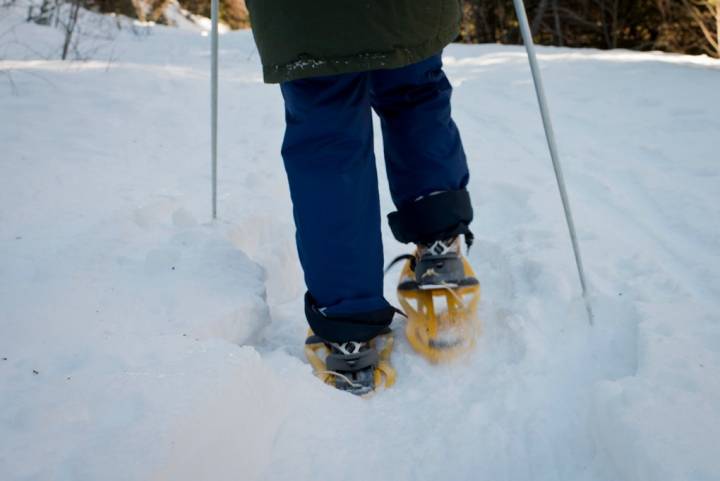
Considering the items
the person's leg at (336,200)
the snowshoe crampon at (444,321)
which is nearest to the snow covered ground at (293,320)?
the snowshoe crampon at (444,321)

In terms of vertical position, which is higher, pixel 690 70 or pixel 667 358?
pixel 690 70

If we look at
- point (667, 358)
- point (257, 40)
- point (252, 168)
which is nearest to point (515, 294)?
point (667, 358)

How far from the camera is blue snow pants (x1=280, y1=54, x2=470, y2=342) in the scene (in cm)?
144

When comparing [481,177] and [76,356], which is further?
[481,177]

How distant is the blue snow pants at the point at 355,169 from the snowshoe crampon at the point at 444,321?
0.38 feet

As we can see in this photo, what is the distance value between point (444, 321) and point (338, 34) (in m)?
0.76

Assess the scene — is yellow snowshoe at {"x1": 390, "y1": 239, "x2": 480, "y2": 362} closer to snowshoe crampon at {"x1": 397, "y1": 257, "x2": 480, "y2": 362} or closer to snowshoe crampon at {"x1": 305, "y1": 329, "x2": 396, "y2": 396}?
snowshoe crampon at {"x1": 397, "y1": 257, "x2": 480, "y2": 362}

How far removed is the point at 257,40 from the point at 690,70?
130 inches

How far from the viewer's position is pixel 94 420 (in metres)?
1.10

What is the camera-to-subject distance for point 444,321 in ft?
5.45

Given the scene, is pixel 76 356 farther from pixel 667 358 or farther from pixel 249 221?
pixel 667 358

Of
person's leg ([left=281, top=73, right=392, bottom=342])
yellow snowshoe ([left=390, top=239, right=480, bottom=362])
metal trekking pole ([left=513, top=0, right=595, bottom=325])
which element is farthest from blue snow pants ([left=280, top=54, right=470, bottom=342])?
metal trekking pole ([left=513, top=0, right=595, bottom=325])

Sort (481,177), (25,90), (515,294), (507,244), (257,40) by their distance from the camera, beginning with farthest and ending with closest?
(25,90) → (481,177) → (507,244) → (515,294) → (257,40)

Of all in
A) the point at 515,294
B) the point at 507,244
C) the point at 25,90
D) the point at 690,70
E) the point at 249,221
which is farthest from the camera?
the point at 690,70
